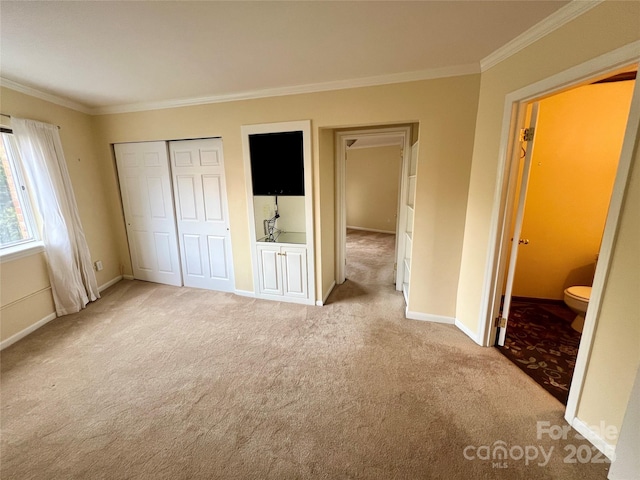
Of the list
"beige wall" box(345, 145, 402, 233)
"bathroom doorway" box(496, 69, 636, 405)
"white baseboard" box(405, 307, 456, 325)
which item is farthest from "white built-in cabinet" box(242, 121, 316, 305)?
"beige wall" box(345, 145, 402, 233)

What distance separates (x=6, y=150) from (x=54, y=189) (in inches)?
18.4

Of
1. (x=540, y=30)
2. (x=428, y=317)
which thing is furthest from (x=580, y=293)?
(x=540, y=30)

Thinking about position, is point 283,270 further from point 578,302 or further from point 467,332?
point 578,302

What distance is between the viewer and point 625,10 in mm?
1197

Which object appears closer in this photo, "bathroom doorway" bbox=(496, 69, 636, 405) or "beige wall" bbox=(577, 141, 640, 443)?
"beige wall" bbox=(577, 141, 640, 443)

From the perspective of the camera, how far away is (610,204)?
4.30 feet

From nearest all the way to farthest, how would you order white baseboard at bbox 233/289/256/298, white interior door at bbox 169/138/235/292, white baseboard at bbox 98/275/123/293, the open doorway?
white interior door at bbox 169/138/235/292 < white baseboard at bbox 233/289/256/298 < white baseboard at bbox 98/275/123/293 < the open doorway

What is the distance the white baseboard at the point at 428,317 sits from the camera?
265cm

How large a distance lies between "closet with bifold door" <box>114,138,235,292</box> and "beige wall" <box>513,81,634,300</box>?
3.65m

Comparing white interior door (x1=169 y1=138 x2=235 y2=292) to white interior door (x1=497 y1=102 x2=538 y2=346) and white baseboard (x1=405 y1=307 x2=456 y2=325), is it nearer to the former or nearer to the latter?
white baseboard (x1=405 y1=307 x2=456 y2=325)

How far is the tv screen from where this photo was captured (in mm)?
2775

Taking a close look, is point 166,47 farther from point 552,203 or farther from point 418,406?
point 552,203

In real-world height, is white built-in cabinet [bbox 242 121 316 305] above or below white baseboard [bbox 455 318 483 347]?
above

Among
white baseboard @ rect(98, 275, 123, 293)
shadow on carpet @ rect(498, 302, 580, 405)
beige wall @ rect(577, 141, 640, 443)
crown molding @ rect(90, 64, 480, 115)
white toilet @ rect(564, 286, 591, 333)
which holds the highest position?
crown molding @ rect(90, 64, 480, 115)
